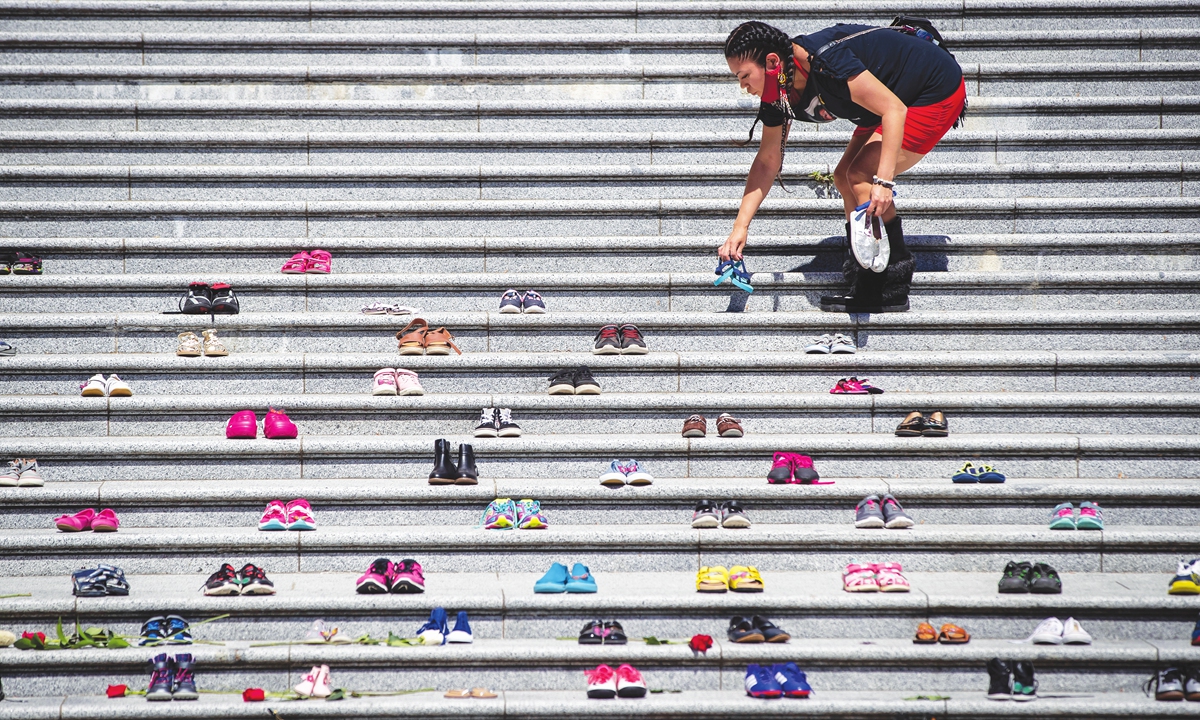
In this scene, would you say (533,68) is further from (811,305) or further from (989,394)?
(989,394)

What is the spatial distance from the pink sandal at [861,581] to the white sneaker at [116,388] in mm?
4100

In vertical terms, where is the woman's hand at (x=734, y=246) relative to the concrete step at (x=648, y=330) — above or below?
above

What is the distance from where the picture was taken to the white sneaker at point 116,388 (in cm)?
585

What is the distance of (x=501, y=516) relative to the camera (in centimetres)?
532

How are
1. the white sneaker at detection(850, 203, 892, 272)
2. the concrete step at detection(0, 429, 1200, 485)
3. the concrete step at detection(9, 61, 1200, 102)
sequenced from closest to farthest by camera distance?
the concrete step at detection(0, 429, 1200, 485)
the white sneaker at detection(850, 203, 892, 272)
the concrete step at detection(9, 61, 1200, 102)

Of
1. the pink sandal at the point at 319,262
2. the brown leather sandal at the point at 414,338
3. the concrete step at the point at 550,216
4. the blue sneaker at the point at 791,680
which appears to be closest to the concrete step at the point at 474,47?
the concrete step at the point at 550,216

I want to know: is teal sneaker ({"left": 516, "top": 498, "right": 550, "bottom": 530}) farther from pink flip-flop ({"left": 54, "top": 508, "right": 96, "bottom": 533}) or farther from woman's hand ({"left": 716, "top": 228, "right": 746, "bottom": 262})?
pink flip-flop ({"left": 54, "top": 508, "right": 96, "bottom": 533})

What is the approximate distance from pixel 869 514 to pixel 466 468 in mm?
2128

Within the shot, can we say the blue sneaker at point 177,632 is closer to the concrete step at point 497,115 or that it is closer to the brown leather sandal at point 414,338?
the brown leather sandal at point 414,338

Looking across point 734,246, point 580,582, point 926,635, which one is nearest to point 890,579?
point 926,635

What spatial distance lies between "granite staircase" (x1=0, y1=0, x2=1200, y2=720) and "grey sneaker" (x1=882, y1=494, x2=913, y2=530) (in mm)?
66

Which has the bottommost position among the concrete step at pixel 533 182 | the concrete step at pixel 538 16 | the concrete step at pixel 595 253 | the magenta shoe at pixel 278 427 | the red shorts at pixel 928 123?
the magenta shoe at pixel 278 427

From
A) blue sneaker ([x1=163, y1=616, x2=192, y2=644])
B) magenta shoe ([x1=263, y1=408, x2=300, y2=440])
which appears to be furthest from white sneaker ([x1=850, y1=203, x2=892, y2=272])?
blue sneaker ([x1=163, y1=616, x2=192, y2=644])

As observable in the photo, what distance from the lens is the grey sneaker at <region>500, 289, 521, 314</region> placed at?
6348 millimetres
